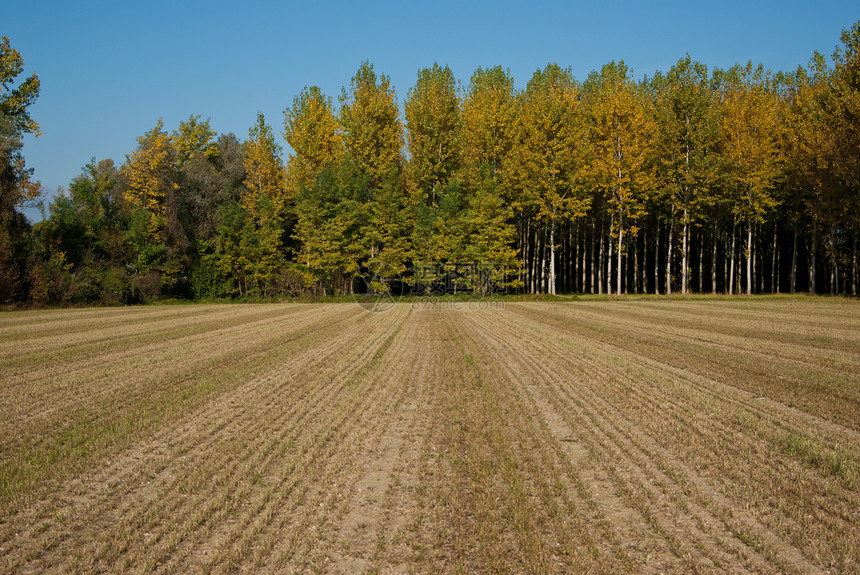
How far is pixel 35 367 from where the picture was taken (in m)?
12.7

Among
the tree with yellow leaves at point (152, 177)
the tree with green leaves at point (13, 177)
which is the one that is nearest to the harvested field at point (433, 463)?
the tree with green leaves at point (13, 177)

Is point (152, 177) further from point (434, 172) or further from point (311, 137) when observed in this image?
point (434, 172)

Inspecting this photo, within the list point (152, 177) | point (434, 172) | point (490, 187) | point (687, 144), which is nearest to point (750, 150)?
point (687, 144)

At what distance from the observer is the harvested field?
14.2 ft

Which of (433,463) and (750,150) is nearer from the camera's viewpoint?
(433,463)

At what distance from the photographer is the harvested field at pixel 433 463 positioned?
170 inches

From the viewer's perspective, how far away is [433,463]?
6.31 metres

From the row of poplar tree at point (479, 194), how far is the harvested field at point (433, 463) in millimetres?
26480

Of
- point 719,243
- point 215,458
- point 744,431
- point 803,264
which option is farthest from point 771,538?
point 803,264

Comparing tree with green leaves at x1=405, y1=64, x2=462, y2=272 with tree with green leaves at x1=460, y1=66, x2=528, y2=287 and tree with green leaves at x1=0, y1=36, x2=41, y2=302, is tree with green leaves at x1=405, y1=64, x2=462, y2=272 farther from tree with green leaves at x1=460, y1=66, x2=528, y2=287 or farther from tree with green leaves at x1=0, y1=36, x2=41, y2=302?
tree with green leaves at x1=0, y1=36, x2=41, y2=302

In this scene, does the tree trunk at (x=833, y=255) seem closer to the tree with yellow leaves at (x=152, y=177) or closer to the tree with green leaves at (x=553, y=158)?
the tree with green leaves at (x=553, y=158)

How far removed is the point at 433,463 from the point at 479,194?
33897 mm

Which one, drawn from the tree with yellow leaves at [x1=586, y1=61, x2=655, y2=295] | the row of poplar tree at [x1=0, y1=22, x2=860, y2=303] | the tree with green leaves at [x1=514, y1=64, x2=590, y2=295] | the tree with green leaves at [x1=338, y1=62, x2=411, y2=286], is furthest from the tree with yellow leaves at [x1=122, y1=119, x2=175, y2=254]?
the tree with yellow leaves at [x1=586, y1=61, x2=655, y2=295]

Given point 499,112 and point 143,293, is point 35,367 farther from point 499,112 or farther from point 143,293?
point 499,112
